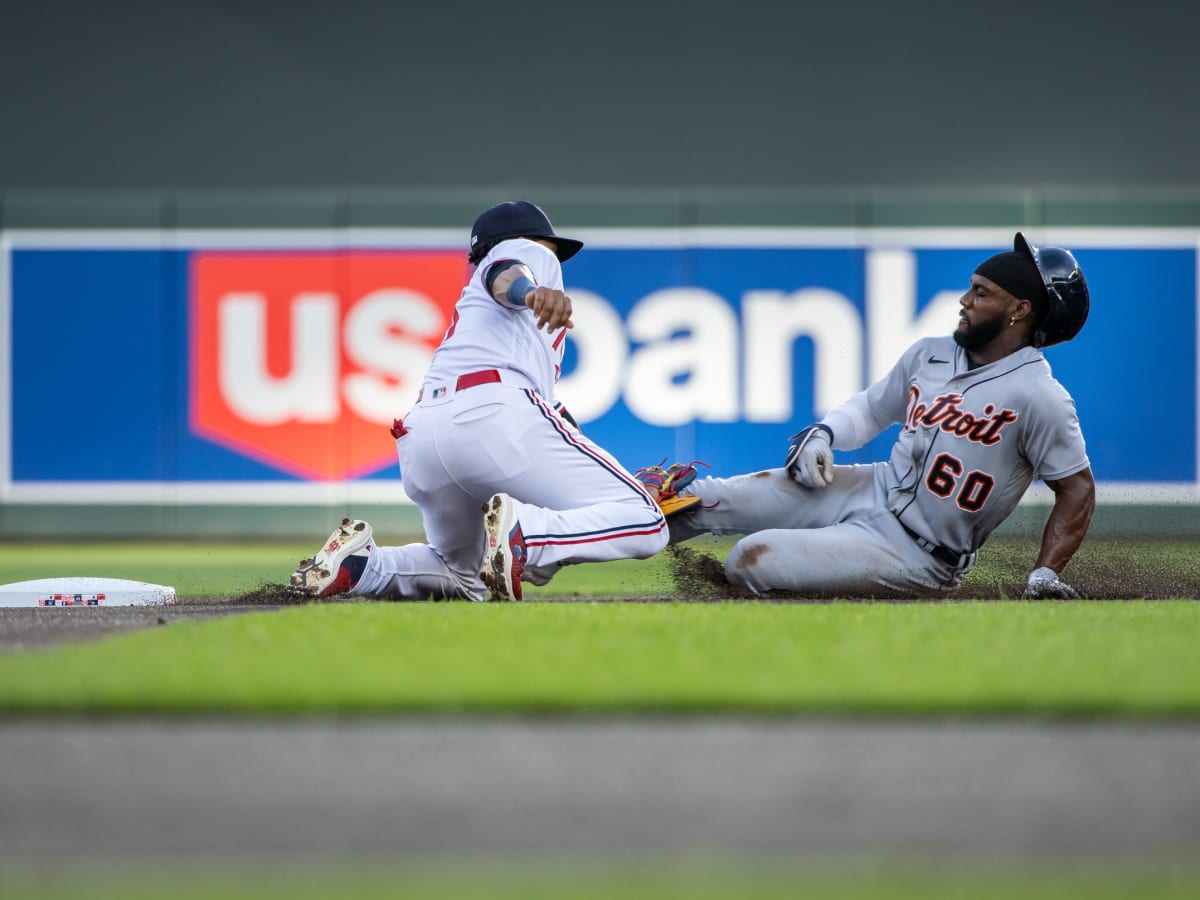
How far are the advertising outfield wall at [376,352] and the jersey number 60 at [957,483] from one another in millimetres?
4921

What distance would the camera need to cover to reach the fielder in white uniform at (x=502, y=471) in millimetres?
3689

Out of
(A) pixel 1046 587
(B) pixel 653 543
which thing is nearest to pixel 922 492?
(A) pixel 1046 587

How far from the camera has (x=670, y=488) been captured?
4508 millimetres

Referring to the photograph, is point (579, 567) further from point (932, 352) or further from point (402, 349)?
point (402, 349)

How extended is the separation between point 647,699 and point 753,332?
24.5ft

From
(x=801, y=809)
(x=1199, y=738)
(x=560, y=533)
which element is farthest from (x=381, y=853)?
(x=560, y=533)

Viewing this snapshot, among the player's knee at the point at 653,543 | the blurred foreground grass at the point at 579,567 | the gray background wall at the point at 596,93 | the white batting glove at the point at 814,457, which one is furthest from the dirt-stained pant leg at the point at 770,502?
the gray background wall at the point at 596,93

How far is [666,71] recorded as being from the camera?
1034cm

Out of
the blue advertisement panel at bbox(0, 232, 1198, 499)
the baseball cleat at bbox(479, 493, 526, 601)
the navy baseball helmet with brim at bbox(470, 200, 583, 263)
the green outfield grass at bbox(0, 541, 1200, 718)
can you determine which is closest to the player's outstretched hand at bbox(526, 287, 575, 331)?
the baseball cleat at bbox(479, 493, 526, 601)

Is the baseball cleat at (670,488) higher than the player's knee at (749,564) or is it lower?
higher

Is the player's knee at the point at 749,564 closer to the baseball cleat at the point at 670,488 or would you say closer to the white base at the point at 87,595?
the baseball cleat at the point at 670,488

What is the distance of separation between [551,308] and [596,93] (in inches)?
283

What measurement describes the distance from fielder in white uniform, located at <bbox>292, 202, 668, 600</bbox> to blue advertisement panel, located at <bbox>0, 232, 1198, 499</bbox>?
16.8 feet

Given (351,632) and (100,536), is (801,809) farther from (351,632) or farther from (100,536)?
(100,536)
